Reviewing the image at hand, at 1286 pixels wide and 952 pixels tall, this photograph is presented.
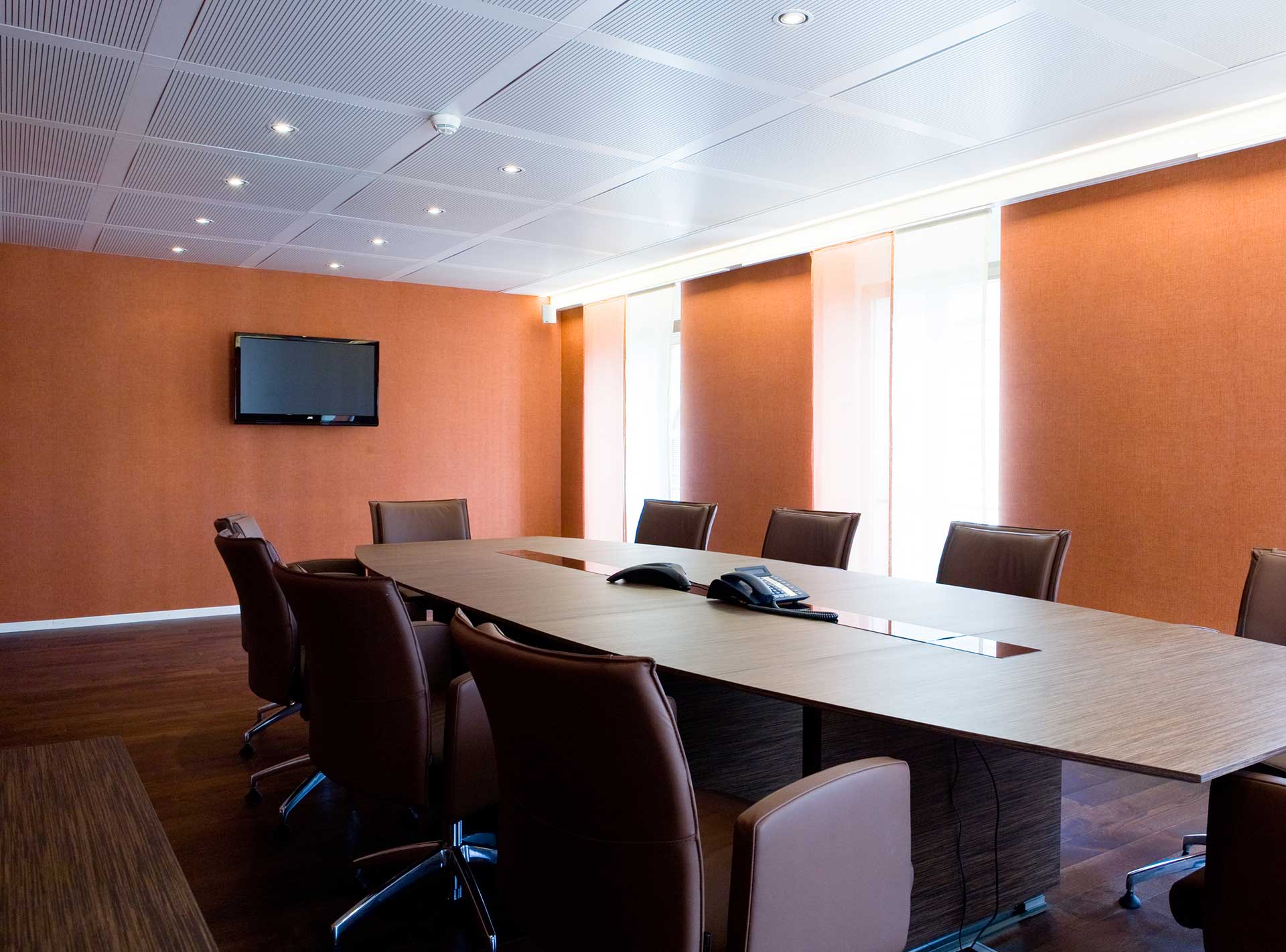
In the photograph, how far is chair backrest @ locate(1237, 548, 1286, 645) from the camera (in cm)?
283

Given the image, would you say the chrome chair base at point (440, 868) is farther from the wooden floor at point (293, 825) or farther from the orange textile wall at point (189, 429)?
the orange textile wall at point (189, 429)

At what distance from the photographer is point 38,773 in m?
0.75

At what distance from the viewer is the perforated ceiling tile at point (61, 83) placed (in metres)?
3.47

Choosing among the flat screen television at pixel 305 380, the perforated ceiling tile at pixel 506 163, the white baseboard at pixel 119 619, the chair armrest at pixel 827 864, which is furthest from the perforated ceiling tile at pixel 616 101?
the white baseboard at pixel 119 619

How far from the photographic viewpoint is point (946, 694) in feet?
6.16

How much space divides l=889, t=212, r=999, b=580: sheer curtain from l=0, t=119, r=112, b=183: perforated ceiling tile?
14.8 ft

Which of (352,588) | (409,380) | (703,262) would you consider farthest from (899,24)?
(409,380)

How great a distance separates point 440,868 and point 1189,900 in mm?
2081

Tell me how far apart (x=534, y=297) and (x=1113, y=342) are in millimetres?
5618

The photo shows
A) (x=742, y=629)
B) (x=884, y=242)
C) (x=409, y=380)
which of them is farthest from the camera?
(x=409, y=380)

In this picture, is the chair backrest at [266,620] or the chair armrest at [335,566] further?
the chair armrest at [335,566]

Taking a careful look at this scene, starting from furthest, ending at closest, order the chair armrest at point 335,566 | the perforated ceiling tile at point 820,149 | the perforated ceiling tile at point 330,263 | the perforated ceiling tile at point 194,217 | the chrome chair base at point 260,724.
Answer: the perforated ceiling tile at point 330,263 → the perforated ceiling tile at point 194,217 → the chair armrest at point 335,566 → the perforated ceiling tile at point 820,149 → the chrome chair base at point 260,724

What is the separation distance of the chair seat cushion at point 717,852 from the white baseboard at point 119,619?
5942 millimetres

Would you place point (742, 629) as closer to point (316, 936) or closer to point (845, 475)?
point (316, 936)
